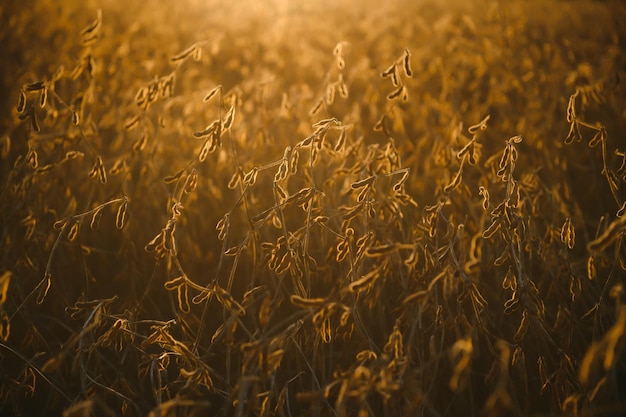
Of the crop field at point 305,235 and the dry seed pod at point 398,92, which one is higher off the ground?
the dry seed pod at point 398,92

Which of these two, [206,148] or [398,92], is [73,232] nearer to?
[206,148]

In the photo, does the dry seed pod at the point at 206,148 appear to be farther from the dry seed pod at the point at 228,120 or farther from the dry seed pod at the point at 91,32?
the dry seed pod at the point at 91,32

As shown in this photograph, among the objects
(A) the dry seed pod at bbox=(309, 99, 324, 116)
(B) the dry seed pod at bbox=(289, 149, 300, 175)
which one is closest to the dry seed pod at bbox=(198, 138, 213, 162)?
(B) the dry seed pod at bbox=(289, 149, 300, 175)

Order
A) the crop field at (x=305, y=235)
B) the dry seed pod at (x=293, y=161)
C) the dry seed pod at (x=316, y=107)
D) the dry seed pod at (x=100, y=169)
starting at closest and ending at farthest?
the crop field at (x=305, y=235) < the dry seed pod at (x=293, y=161) < the dry seed pod at (x=100, y=169) < the dry seed pod at (x=316, y=107)

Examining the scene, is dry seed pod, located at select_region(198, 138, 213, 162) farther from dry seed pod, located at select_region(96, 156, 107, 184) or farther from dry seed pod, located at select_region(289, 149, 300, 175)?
dry seed pod, located at select_region(96, 156, 107, 184)

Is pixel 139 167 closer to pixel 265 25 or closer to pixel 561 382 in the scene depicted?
pixel 561 382

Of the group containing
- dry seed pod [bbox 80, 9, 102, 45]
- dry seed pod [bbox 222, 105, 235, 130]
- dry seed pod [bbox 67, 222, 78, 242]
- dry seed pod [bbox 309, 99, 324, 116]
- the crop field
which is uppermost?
dry seed pod [bbox 80, 9, 102, 45]

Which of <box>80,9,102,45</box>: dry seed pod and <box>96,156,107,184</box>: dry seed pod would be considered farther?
<box>80,9,102,45</box>: dry seed pod

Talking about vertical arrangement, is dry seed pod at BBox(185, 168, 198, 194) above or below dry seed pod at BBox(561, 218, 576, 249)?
above

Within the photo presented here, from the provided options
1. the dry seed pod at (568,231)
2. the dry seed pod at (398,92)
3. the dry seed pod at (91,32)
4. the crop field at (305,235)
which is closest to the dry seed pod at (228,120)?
the crop field at (305,235)
